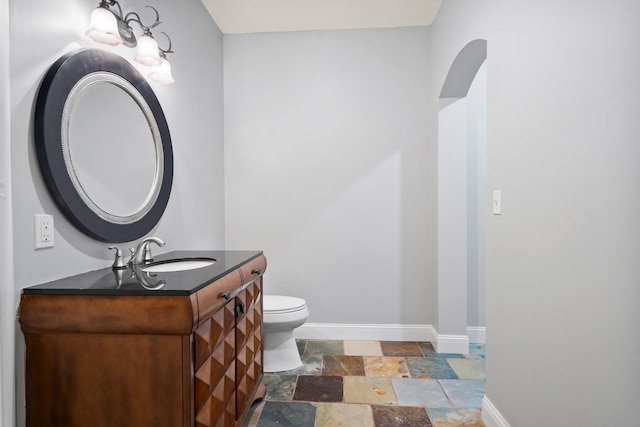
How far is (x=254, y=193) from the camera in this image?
3.18 metres

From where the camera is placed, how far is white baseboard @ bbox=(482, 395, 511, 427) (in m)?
1.73

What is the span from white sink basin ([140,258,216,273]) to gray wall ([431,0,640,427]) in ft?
4.68

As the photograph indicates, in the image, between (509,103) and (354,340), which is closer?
(509,103)

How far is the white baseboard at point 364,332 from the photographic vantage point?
3.10 metres

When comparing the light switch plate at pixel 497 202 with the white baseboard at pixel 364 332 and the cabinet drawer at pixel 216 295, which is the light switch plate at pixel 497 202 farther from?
the white baseboard at pixel 364 332

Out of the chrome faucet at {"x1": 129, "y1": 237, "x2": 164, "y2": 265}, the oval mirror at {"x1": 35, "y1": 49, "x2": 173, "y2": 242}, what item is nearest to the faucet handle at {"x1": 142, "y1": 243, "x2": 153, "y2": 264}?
the chrome faucet at {"x1": 129, "y1": 237, "x2": 164, "y2": 265}

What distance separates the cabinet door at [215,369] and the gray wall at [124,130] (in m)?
0.56

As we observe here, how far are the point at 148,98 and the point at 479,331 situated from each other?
2.96 meters

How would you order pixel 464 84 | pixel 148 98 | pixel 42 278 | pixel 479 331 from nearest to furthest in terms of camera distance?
pixel 42 278 < pixel 148 98 < pixel 464 84 < pixel 479 331

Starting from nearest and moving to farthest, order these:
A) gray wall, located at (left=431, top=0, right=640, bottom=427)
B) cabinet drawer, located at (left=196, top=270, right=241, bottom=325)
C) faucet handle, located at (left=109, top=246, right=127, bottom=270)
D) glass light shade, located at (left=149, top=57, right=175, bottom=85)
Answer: gray wall, located at (left=431, top=0, right=640, bottom=427), cabinet drawer, located at (left=196, top=270, right=241, bottom=325), faucet handle, located at (left=109, top=246, right=127, bottom=270), glass light shade, located at (left=149, top=57, right=175, bottom=85)

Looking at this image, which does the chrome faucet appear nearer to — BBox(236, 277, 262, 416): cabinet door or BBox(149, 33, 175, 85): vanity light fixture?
BBox(236, 277, 262, 416): cabinet door

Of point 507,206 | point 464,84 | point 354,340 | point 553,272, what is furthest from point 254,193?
point 553,272

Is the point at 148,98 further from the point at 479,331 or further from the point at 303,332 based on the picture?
the point at 479,331

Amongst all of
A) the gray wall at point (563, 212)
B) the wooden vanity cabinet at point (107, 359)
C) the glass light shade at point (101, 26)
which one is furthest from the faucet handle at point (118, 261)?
the gray wall at point (563, 212)
